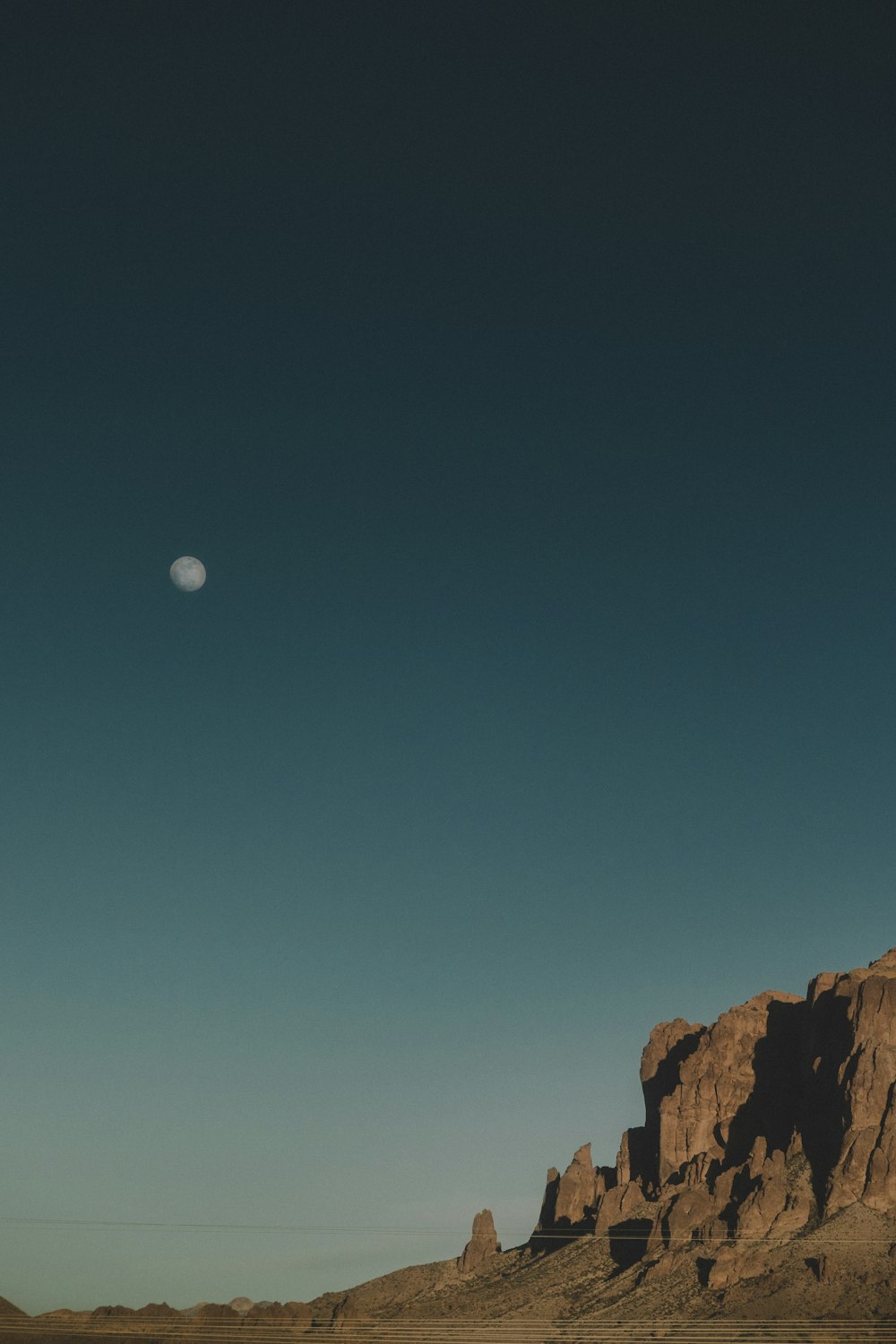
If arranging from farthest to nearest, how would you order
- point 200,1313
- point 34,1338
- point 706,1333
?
point 200,1313 < point 706,1333 < point 34,1338

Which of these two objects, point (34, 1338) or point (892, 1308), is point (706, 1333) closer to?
point (892, 1308)

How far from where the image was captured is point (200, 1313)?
18588cm

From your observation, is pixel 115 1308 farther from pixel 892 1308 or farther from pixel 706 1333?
pixel 892 1308

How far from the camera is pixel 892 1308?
569ft

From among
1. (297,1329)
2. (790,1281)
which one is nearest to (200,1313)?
(297,1329)

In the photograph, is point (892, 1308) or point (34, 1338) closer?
point (34, 1338)

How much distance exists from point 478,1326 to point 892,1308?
6047 cm

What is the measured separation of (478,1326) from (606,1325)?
20175mm

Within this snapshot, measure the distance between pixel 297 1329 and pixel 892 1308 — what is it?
83.2 m

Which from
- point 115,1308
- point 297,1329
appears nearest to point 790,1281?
point 297,1329

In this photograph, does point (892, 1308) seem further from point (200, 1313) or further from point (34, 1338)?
point (34, 1338)

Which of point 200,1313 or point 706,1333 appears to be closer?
point 706,1333

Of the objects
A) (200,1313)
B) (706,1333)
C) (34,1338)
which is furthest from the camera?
(200,1313)

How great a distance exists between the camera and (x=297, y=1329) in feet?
538
